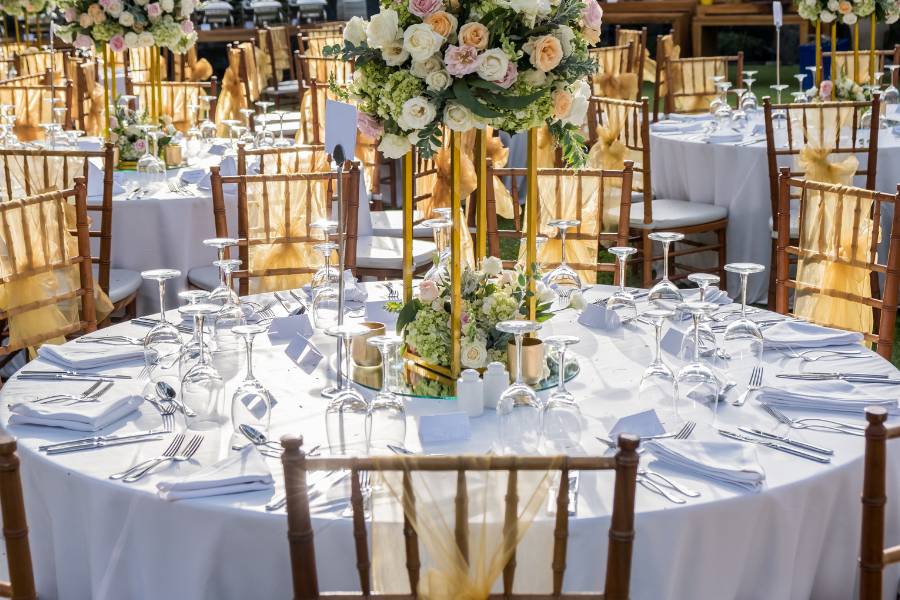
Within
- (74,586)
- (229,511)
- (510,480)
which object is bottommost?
(74,586)

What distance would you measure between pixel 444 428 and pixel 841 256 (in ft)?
6.33

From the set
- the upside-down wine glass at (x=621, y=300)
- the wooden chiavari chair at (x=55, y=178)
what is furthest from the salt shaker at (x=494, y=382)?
the wooden chiavari chair at (x=55, y=178)

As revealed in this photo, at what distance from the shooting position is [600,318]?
3.54 meters

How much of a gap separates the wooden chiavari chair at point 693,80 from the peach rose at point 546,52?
6.61 m

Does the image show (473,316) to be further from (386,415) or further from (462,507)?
(462,507)

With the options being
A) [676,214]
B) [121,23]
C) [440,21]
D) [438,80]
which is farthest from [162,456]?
[676,214]

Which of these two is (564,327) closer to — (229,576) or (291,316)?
(291,316)

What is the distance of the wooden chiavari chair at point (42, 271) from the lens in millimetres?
3908

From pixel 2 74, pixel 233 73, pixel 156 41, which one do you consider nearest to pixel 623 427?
pixel 156 41

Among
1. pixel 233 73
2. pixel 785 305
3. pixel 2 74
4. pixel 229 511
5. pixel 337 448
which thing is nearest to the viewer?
pixel 229 511

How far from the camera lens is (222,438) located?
266cm

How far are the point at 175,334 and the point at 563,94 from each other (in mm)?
1245

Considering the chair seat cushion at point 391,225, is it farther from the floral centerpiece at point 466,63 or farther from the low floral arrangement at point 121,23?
the floral centerpiece at point 466,63

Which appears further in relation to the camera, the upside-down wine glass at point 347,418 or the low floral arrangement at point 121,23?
the low floral arrangement at point 121,23
